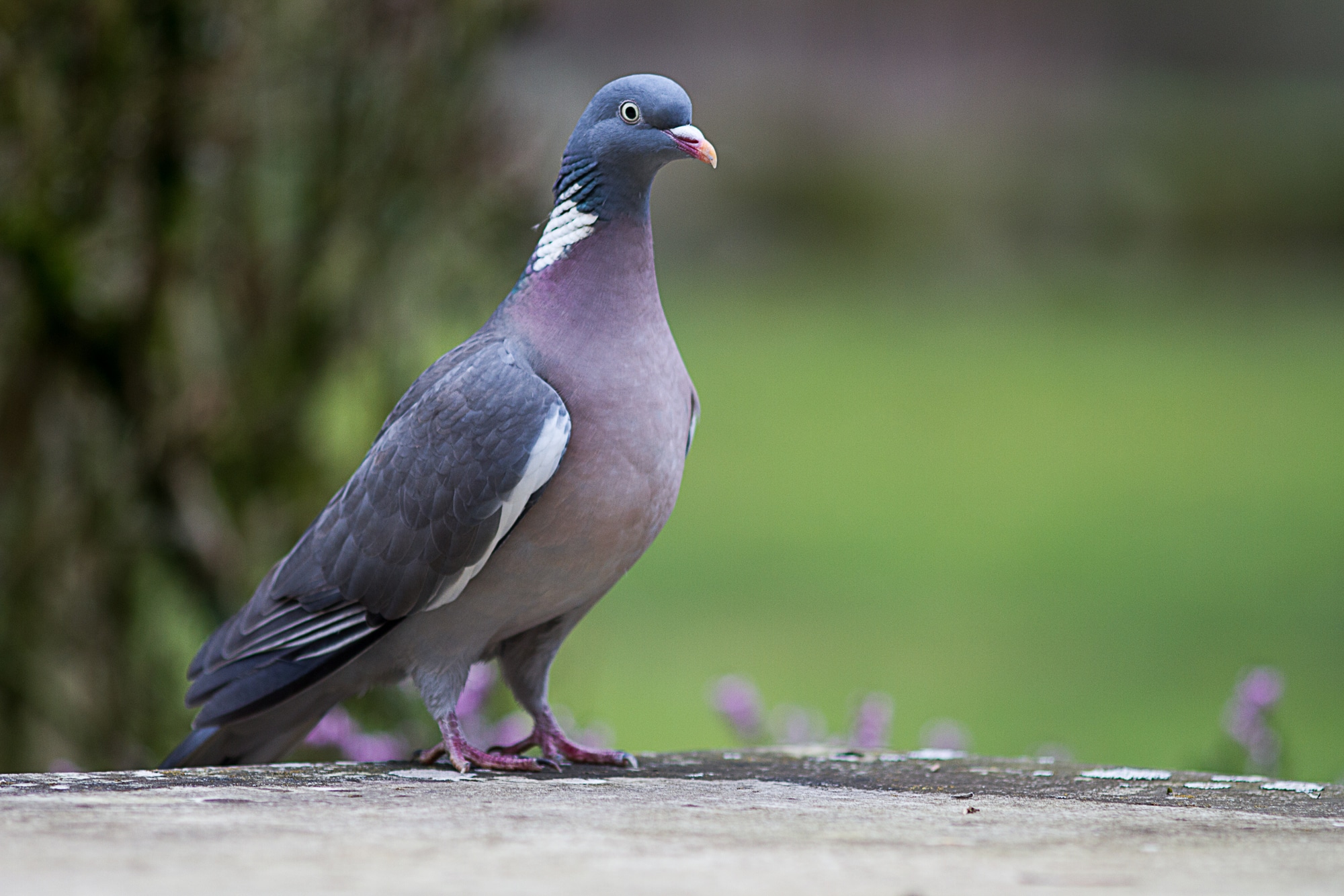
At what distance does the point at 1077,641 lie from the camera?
859cm

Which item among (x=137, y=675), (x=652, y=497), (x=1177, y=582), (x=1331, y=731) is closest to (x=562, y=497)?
(x=652, y=497)

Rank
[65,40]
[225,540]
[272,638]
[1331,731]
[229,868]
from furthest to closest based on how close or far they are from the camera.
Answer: [1331,731] → [225,540] → [65,40] → [272,638] → [229,868]

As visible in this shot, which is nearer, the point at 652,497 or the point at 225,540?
the point at 652,497

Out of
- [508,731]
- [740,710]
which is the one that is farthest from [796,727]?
[508,731]

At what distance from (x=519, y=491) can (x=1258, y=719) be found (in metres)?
2.21

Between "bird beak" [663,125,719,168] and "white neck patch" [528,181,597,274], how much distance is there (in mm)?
246

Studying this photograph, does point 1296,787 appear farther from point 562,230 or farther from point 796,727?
point 796,727

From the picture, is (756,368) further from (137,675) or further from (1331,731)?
(137,675)

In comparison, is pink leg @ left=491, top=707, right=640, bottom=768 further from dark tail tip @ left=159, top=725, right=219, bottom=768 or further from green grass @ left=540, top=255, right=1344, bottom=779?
green grass @ left=540, top=255, right=1344, bottom=779

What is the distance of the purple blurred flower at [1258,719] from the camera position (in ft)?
13.5

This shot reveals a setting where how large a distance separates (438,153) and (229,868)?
3156mm

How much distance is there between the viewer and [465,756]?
10.6ft

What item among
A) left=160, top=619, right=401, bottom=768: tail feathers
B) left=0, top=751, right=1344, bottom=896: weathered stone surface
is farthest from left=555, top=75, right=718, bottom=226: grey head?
left=0, top=751, right=1344, bottom=896: weathered stone surface

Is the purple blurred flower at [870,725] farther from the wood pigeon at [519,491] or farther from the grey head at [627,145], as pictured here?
the grey head at [627,145]
